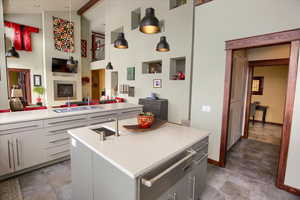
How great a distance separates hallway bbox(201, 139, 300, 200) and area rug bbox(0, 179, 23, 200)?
8.11ft

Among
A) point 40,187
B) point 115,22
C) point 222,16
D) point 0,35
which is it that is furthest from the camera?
point 115,22

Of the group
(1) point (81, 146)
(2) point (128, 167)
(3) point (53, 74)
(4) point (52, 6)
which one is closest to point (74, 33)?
(4) point (52, 6)

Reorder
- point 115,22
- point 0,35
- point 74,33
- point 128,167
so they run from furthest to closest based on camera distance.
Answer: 1. point 74,33
2. point 115,22
3. point 0,35
4. point 128,167

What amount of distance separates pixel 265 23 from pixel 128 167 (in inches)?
109

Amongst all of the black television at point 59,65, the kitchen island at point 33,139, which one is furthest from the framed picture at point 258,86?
the black television at point 59,65

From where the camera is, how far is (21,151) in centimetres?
227

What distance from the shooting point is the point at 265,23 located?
2.23 m

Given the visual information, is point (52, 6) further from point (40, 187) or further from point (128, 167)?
point (128, 167)

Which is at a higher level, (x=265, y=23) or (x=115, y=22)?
(x=115, y=22)

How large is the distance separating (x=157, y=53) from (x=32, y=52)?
6127 mm

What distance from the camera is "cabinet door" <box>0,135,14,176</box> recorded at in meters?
2.10

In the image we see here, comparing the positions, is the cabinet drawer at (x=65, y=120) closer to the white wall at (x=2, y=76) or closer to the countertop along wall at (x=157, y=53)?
the countertop along wall at (x=157, y=53)

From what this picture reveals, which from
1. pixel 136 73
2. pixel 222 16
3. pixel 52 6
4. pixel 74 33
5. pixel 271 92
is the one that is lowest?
pixel 271 92

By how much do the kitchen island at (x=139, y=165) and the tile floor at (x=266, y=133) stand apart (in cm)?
351
